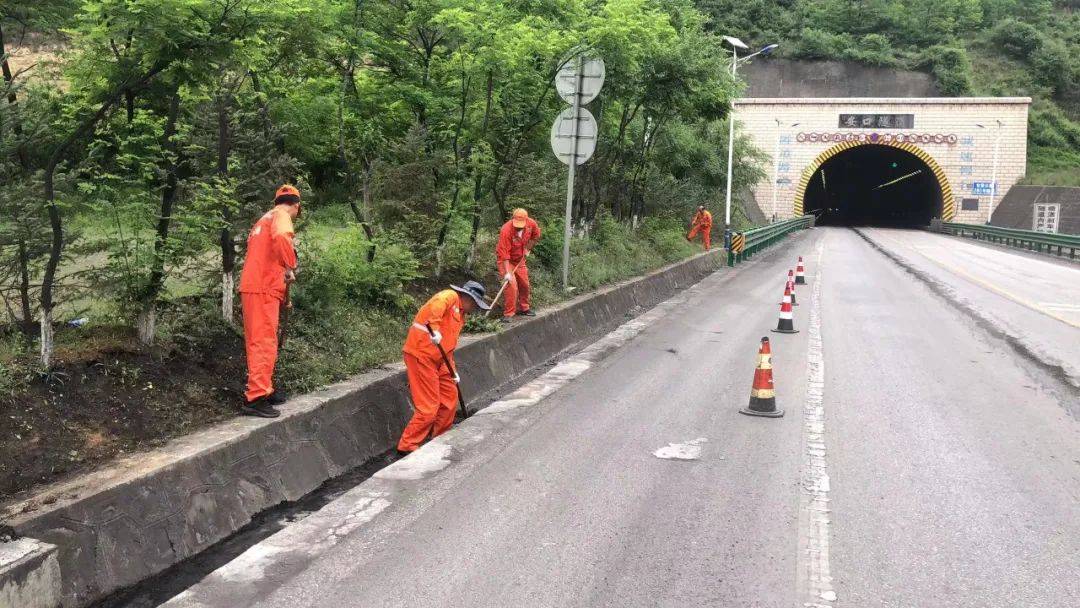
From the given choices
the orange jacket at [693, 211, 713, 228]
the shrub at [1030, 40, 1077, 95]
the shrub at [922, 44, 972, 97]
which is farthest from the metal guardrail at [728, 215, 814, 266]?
the shrub at [1030, 40, 1077, 95]

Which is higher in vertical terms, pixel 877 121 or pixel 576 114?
pixel 877 121

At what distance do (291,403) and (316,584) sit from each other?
7.44 ft

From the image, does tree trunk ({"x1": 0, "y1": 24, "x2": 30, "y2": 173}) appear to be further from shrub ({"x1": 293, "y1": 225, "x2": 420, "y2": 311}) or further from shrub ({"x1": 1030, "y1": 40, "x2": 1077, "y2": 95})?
shrub ({"x1": 1030, "y1": 40, "x2": 1077, "y2": 95})

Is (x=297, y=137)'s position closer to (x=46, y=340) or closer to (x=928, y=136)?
(x=46, y=340)

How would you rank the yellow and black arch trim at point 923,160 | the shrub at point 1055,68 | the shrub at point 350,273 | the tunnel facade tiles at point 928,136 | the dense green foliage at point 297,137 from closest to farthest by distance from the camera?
1. the dense green foliage at point 297,137
2. the shrub at point 350,273
3. the tunnel facade tiles at point 928,136
4. the yellow and black arch trim at point 923,160
5. the shrub at point 1055,68

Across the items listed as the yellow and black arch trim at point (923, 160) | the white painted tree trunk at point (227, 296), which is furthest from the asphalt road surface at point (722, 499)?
the yellow and black arch trim at point (923, 160)

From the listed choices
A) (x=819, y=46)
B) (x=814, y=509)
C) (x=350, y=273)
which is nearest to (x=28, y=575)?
(x=814, y=509)

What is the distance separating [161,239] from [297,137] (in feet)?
13.5

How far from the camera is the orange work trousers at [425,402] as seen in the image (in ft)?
22.5

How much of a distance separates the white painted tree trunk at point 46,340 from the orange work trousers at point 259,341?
3.92ft

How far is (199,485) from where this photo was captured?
4.82 metres

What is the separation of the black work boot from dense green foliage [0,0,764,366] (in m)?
0.93

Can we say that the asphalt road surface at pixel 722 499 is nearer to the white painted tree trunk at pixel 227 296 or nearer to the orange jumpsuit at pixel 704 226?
the white painted tree trunk at pixel 227 296

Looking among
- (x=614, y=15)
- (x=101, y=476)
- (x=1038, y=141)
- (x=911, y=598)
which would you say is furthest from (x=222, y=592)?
(x=1038, y=141)
